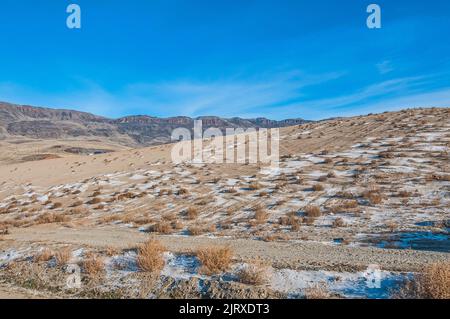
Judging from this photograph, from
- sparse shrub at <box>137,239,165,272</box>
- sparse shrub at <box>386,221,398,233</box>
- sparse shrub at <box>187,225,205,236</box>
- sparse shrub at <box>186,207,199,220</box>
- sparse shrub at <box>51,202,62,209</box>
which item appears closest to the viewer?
sparse shrub at <box>137,239,165,272</box>

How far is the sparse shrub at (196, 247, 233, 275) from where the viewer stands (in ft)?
25.7

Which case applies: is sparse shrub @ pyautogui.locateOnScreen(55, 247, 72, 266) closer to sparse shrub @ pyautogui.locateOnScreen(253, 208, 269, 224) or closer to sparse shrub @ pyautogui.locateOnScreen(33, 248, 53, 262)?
sparse shrub @ pyautogui.locateOnScreen(33, 248, 53, 262)

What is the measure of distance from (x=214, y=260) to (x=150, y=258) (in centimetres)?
145

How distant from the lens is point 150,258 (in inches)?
330

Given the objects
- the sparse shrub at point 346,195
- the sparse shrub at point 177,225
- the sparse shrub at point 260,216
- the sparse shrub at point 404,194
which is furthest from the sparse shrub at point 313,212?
the sparse shrub at point 177,225

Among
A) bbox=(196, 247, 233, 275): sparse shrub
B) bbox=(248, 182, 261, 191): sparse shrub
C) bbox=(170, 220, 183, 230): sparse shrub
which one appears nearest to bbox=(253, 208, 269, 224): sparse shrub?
bbox=(170, 220, 183, 230): sparse shrub

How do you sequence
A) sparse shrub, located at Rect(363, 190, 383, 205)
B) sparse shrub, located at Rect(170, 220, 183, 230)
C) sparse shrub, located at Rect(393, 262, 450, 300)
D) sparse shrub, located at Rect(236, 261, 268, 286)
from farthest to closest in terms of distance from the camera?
sparse shrub, located at Rect(363, 190, 383, 205)
sparse shrub, located at Rect(170, 220, 183, 230)
sparse shrub, located at Rect(236, 261, 268, 286)
sparse shrub, located at Rect(393, 262, 450, 300)

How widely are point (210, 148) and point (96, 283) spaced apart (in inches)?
1096

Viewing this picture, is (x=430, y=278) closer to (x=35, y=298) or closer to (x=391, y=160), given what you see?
(x=35, y=298)

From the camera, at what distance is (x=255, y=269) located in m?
7.41

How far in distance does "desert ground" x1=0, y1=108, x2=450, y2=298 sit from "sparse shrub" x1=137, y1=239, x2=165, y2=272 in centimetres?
2

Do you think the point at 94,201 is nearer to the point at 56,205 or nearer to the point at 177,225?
the point at 56,205

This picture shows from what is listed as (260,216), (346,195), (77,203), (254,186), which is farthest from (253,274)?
(77,203)
